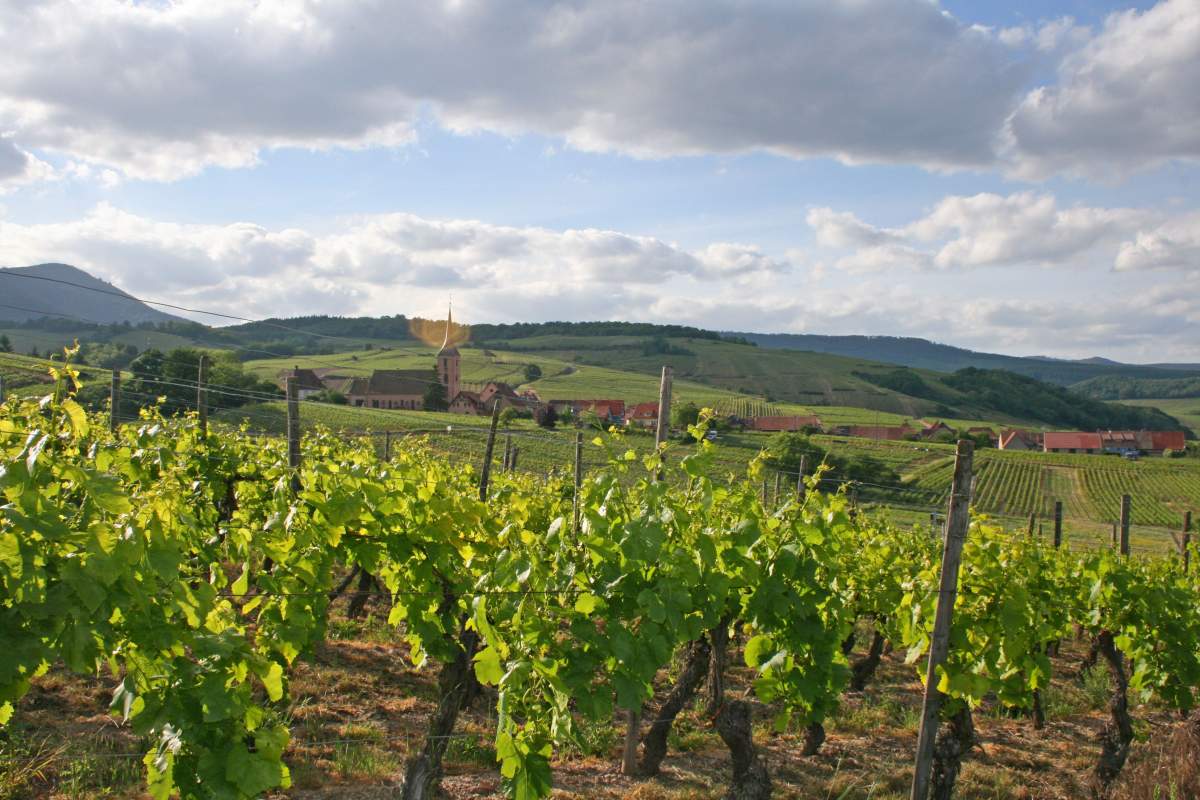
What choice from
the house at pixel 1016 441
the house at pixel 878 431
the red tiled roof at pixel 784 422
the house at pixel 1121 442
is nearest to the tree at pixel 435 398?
the red tiled roof at pixel 784 422

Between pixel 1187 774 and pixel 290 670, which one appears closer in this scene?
pixel 1187 774

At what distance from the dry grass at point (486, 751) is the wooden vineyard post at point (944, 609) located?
509mm

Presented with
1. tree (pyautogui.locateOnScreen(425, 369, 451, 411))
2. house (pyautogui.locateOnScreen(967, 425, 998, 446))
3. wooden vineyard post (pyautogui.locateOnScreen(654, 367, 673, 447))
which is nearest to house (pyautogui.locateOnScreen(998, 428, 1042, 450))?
house (pyautogui.locateOnScreen(967, 425, 998, 446))

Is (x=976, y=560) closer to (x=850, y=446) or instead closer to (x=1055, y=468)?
(x=850, y=446)

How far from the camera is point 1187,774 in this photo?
5805 millimetres

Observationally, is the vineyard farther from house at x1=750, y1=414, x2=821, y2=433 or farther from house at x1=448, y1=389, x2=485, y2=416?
house at x1=750, y1=414, x2=821, y2=433

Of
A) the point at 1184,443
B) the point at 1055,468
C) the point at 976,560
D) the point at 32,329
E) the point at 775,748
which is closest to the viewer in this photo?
the point at 976,560

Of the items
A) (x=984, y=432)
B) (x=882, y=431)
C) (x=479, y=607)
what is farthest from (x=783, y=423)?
(x=479, y=607)

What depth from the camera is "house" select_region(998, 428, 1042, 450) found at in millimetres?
65500

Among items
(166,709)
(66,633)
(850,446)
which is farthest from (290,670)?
(850,446)

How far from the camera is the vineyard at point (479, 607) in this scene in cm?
309

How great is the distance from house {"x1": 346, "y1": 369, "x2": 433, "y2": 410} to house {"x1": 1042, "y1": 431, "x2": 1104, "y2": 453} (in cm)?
5182

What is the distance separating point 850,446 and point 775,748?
1640 inches

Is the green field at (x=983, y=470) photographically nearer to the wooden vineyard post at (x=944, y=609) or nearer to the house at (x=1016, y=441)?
the house at (x=1016, y=441)
